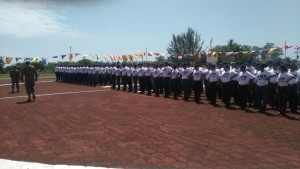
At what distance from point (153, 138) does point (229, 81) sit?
20.8 ft

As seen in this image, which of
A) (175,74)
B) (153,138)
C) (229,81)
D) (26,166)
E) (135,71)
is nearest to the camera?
(26,166)

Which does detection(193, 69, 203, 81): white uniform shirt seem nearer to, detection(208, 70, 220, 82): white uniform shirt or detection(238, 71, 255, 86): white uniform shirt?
detection(208, 70, 220, 82): white uniform shirt

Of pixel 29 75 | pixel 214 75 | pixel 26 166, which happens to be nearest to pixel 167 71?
pixel 214 75

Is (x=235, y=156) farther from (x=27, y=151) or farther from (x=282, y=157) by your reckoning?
(x=27, y=151)

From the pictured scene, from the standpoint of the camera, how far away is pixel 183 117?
9484 millimetres

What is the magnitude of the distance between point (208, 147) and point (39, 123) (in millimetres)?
5255

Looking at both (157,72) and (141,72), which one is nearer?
(157,72)

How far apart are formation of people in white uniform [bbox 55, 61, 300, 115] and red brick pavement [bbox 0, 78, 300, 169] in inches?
34.4

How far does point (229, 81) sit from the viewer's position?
477 inches

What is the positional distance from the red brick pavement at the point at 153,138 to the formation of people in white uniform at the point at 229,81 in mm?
873

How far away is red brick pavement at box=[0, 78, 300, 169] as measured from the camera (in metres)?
5.41

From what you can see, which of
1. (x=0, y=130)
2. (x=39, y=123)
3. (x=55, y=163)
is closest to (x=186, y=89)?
(x=39, y=123)

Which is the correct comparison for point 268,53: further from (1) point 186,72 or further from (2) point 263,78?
(2) point 263,78

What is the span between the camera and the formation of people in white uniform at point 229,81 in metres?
10.4
